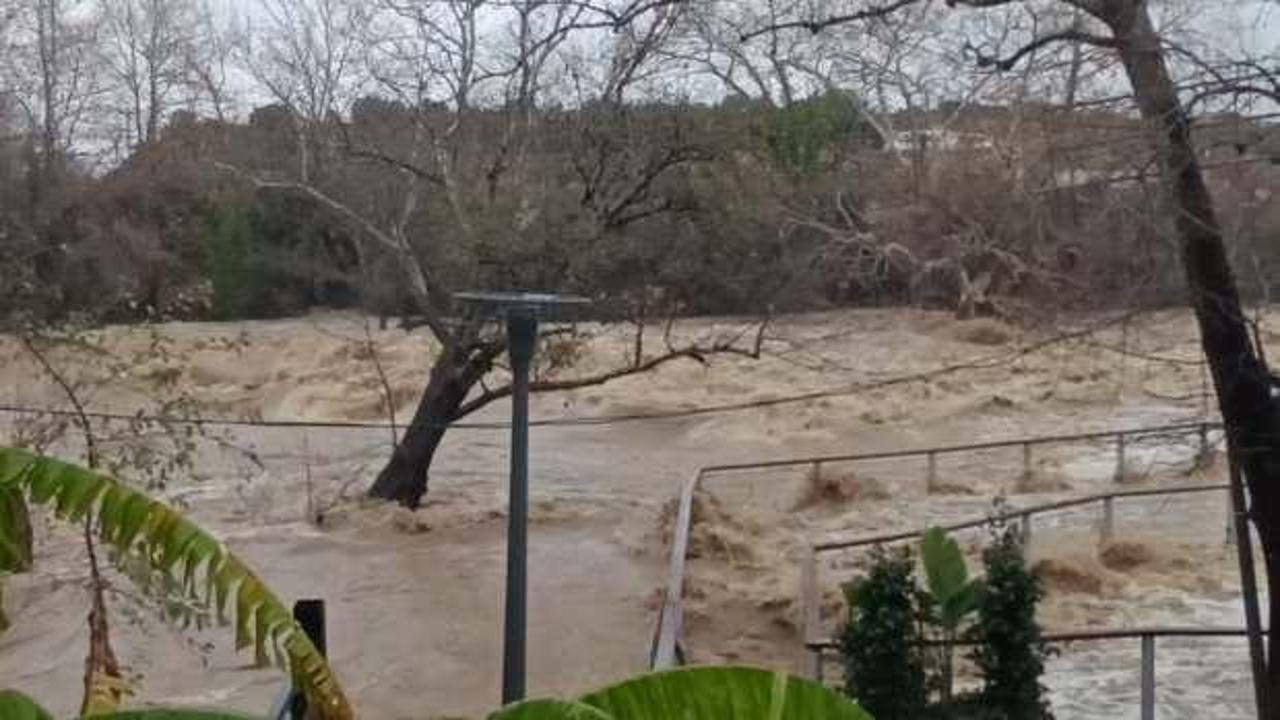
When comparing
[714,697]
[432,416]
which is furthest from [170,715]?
Result: [432,416]

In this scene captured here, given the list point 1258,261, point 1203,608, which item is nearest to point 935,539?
point 1258,261

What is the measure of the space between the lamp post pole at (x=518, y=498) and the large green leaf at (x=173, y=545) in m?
2.97

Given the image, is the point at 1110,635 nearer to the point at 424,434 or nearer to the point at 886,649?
the point at 886,649

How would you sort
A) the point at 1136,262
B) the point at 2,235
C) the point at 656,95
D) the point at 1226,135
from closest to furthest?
the point at 1226,135 < the point at 1136,262 < the point at 2,235 < the point at 656,95

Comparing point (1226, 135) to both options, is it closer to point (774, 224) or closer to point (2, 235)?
point (2, 235)

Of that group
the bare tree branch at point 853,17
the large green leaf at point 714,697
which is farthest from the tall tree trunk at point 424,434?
the large green leaf at point 714,697

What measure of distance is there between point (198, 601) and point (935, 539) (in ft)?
16.7

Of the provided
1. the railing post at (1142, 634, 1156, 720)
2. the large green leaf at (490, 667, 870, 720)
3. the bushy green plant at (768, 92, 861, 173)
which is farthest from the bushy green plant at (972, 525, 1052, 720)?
the bushy green plant at (768, 92, 861, 173)

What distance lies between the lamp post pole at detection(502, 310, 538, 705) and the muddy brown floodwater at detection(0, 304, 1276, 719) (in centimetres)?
390

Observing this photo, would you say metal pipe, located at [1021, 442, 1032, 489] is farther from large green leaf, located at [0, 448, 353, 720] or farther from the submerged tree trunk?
large green leaf, located at [0, 448, 353, 720]

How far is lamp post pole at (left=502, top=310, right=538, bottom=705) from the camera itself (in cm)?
641

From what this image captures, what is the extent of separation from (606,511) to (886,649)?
13255 millimetres

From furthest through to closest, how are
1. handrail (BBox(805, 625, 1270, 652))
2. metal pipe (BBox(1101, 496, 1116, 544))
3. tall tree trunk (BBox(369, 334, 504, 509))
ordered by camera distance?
1. tall tree trunk (BBox(369, 334, 504, 509))
2. metal pipe (BBox(1101, 496, 1116, 544))
3. handrail (BBox(805, 625, 1270, 652))

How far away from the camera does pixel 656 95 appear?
1903cm
